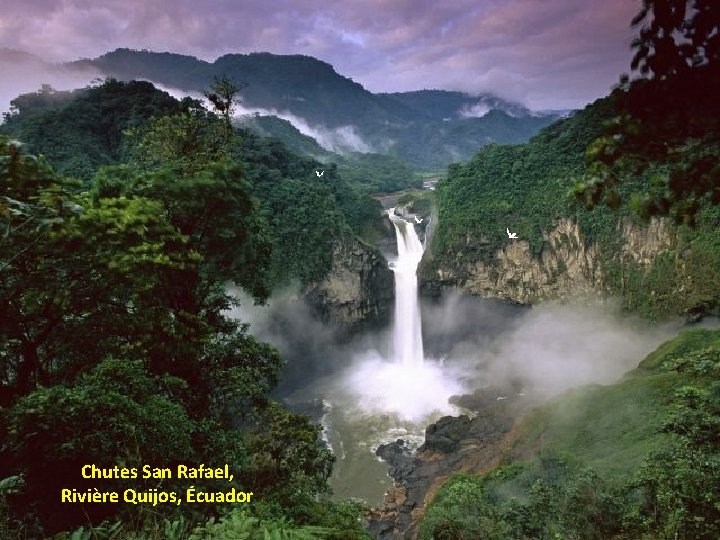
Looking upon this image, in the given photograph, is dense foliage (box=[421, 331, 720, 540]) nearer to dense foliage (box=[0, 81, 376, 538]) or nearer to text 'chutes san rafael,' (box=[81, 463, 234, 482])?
dense foliage (box=[0, 81, 376, 538])

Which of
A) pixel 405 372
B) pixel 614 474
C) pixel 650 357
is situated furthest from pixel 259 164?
pixel 614 474

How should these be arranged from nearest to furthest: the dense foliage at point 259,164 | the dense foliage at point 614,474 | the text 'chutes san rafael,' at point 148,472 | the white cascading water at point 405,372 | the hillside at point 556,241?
1. the text 'chutes san rafael,' at point 148,472
2. the dense foliage at point 614,474
3. the hillside at point 556,241
4. the white cascading water at point 405,372
5. the dense foliage at point 259,164

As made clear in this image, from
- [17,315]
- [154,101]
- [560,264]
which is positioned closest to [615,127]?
[17,315]

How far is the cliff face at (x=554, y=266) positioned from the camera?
36594mm

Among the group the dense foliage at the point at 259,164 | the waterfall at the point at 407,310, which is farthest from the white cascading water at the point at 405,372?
the dense foliage at the point at 259,164

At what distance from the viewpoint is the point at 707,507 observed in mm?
8672

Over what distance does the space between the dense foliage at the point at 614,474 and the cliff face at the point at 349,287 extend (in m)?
21.5

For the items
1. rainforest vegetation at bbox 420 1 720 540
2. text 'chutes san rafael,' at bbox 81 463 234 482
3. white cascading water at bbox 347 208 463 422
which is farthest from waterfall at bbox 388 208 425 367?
text 'chutes san rafael,' at bbox 81 463 234 482

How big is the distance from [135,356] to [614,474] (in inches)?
618

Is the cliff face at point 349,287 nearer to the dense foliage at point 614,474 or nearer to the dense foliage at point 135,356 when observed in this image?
the dense foliage at point 614,474

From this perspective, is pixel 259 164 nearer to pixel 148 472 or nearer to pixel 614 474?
pixel 614 474

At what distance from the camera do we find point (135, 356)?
8.80 metres

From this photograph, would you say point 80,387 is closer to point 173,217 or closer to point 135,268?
point 135,268

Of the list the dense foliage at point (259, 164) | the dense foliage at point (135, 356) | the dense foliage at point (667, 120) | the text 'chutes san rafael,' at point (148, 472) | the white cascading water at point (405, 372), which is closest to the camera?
the dense foliage at point (667, 120)
